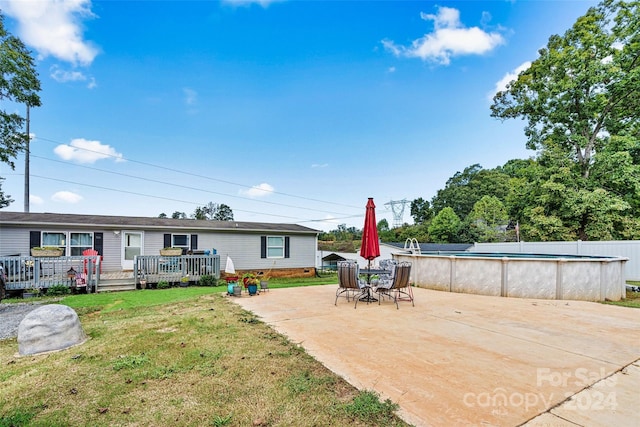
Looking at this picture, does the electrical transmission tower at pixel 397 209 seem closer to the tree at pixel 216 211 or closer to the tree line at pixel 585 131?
the tree at pixel 216 211

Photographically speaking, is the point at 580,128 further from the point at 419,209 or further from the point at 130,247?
the point at 419,209

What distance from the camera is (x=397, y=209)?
147 ft

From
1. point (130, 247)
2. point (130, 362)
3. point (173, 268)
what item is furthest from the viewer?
point (130, 247)

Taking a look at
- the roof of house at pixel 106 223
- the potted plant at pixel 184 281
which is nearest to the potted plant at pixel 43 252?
the roof of house at pixel 106 223

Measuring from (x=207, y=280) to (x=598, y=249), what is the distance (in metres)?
14.8

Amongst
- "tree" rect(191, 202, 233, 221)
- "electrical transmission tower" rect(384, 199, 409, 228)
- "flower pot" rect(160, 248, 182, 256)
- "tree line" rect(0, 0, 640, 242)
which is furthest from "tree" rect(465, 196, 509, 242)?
"tree" rect(191, 202, 233, 221)

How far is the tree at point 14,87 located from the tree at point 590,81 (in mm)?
24072

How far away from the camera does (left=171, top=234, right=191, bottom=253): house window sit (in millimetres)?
14030

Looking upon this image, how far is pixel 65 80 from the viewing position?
47.4 feet

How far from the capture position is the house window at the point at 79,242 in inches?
482

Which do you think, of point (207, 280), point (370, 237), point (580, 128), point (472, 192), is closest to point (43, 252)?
point (207, 280)

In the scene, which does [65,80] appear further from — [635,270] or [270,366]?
[635,270]

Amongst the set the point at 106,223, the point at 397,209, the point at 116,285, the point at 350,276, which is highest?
the point at 397,209

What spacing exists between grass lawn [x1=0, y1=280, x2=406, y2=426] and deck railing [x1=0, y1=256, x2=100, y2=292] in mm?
6114
